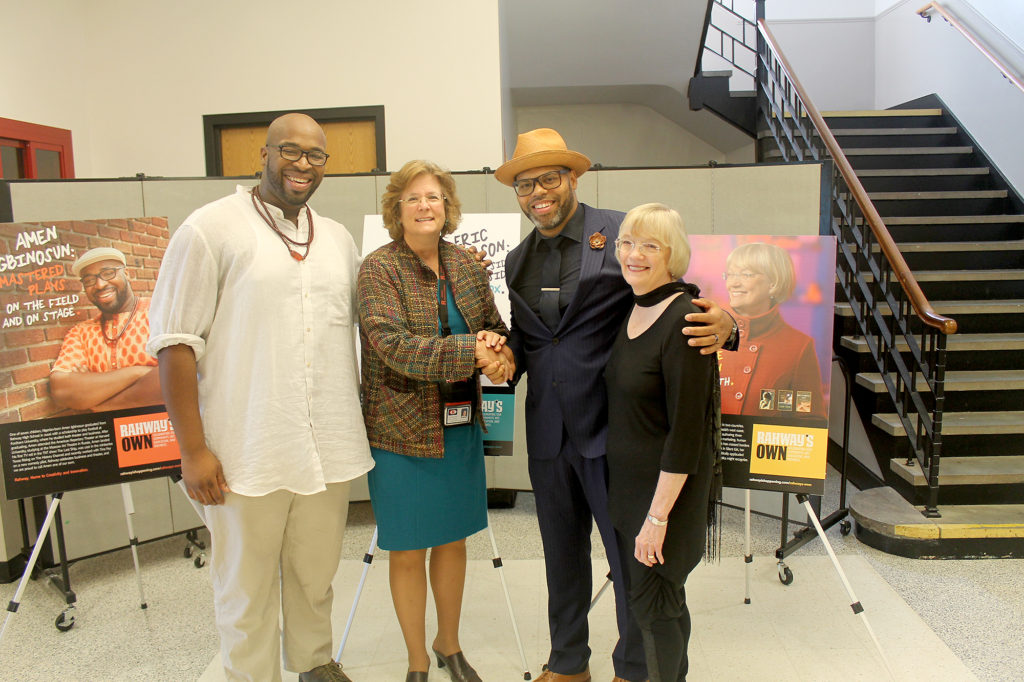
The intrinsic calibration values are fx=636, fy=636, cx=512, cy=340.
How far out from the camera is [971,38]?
17.1 ft

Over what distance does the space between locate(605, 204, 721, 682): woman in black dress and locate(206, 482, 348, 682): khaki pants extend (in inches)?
33.2

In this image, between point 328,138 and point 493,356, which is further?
point 328,138

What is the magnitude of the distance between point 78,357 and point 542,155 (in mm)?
1987

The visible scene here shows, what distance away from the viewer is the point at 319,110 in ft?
13.5

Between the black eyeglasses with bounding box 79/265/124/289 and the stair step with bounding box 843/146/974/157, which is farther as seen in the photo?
the stair step with bounding box 843/146/974/157

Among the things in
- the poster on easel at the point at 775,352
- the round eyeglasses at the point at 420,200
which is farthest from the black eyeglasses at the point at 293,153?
A: the poster on easel at the point at 775,352

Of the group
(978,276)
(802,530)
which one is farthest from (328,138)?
(978,276)

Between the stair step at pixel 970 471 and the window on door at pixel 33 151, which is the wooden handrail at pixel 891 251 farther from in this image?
the window on door at pixel 33 151

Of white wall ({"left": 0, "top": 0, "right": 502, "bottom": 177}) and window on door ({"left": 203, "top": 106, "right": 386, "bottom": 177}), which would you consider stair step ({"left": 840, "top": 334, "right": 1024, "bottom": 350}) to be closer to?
white wall ({"left": 0, "top": 0, "right": 502, "bottom": 177})

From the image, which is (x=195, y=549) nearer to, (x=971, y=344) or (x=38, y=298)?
(x=38, y=298)

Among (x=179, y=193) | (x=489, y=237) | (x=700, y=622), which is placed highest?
(x=179, y=193)

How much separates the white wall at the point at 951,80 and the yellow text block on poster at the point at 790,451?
4200 mm

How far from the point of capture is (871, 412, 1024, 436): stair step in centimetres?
364

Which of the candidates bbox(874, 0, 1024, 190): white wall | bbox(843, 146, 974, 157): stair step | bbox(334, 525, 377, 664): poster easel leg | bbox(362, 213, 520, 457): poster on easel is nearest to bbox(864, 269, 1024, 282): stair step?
bbox(874, 0, 1024, 190): white wall
